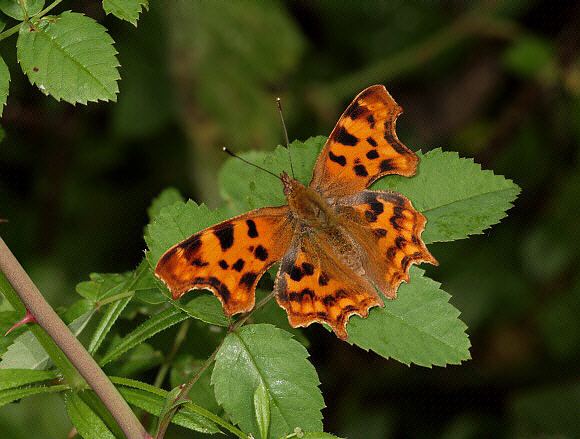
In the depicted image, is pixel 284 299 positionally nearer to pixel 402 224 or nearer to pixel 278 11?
pixel 402 224

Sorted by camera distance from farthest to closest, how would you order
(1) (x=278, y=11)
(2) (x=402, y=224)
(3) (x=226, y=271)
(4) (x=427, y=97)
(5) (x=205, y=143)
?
(4) (x=427, y=97) → (1) (x=278, y=11) → (5) (x=205, y=143) → (2) (x=402, y=224) → (3) (x=226, y=271)

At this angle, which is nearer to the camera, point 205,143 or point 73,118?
point 205,143

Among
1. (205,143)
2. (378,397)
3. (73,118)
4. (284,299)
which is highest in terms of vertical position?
(73,118)

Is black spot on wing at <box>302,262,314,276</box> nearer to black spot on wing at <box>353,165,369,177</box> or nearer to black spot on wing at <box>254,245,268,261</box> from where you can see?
black spot on wing at <box>254,245,268,261</box>

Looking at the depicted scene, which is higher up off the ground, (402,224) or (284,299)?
(402,224)

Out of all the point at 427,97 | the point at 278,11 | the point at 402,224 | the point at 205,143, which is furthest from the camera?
the point at 427,97

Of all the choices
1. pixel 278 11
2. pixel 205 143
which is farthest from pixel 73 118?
pixel 278 11
